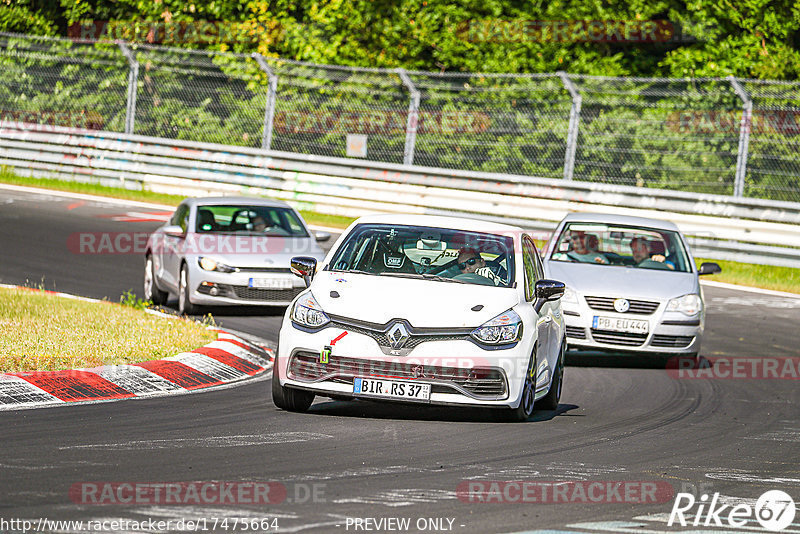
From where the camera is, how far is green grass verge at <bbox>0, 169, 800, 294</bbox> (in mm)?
20625

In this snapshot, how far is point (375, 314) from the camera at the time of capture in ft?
29.1

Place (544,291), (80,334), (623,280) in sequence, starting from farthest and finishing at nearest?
1. (623,280)
2. (80,334)
3. (544,291)

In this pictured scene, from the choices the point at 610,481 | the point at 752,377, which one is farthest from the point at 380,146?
the point at 610,481

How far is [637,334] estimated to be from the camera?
12953mm

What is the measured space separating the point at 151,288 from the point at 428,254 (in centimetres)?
684

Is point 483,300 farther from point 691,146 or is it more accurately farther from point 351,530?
point 691,146

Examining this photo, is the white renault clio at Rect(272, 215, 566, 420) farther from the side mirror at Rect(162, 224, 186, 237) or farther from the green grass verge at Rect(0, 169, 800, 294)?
the green grass verge at Rect(0, 169, 800, 294)

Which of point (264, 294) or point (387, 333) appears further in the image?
point (264, 294)

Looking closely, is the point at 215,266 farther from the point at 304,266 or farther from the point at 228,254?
the point at 304,266

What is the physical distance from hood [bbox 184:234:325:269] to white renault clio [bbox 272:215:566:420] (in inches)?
201

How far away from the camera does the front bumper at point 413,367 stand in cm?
876

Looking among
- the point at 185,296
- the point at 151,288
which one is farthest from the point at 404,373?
the point at 151,288

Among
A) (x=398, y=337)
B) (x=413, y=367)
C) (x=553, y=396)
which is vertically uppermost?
(x=398, y=337)

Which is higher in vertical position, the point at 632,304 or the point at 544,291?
the point at 544,291
